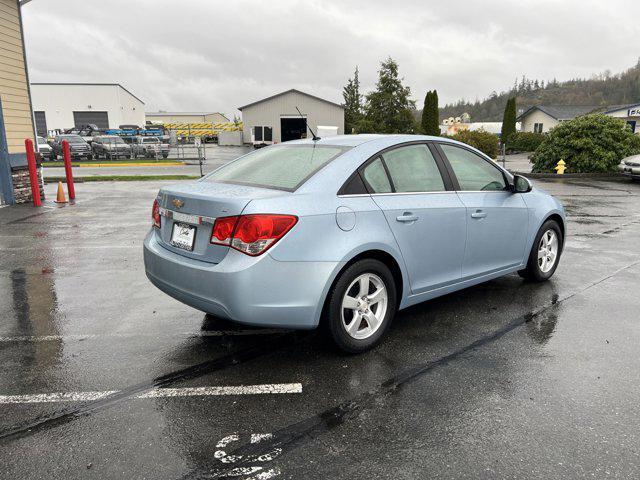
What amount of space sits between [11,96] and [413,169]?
11.8 metres

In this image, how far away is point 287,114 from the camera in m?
49.9

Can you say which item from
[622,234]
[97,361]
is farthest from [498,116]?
[97,361]

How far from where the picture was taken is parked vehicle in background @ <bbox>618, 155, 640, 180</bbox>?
17.6 m

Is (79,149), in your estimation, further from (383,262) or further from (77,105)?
(77,105)

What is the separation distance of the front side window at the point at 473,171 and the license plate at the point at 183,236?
2443 mm

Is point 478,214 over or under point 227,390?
over

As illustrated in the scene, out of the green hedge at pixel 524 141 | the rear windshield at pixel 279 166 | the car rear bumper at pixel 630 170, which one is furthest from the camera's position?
the green hedge at pixel 524 141

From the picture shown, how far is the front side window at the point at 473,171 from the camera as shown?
4.59 m

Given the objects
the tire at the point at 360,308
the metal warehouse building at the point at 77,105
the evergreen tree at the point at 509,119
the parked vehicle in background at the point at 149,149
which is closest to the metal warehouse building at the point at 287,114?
the parked vehicle in background at the point at 149,149

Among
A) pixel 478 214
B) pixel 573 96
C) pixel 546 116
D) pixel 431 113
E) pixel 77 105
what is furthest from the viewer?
pixel 573 96

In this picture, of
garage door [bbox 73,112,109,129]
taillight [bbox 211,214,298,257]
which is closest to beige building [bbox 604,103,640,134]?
taillight [bbox 211,214,298,257]

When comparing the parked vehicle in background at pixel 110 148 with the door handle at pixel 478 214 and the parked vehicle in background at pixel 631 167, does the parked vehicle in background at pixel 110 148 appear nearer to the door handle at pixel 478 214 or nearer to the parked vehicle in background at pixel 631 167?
the parked vehicle in background at pixel 631 167

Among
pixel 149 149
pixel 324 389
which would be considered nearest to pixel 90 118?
pixel 149 149

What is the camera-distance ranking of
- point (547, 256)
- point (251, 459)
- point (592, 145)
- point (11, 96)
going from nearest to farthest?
1. point (251, 459)
2. point (547, 256)
3. point (11, 96)
4. point (592, 145)
